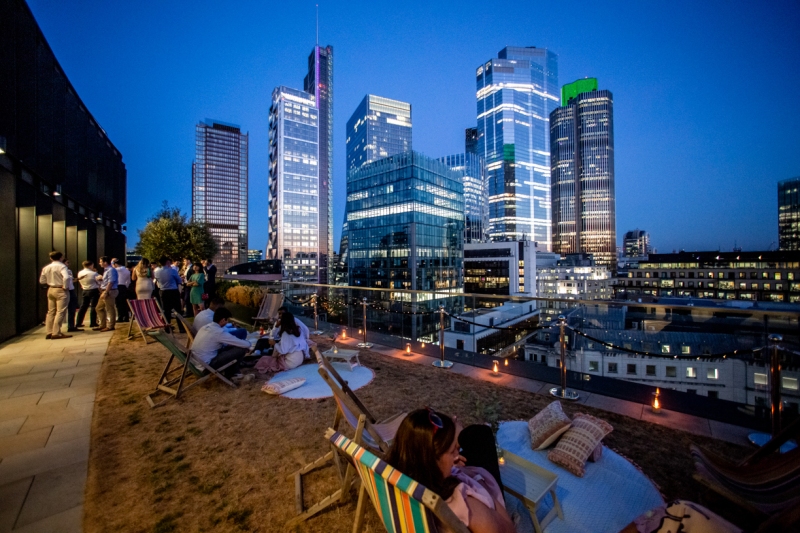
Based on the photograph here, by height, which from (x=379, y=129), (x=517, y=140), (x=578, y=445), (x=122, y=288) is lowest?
(x=578, y=445)

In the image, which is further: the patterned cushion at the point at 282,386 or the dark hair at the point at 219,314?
the dark hair at the point at 219,314

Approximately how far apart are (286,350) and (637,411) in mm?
5859

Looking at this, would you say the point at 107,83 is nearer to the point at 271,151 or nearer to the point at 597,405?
the point at 271,151

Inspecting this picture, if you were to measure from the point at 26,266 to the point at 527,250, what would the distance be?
10020cm

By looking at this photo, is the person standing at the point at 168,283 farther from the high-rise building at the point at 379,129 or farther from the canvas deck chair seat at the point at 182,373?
the high-rise building at the point at 379,129

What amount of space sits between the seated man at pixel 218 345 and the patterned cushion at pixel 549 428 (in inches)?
180

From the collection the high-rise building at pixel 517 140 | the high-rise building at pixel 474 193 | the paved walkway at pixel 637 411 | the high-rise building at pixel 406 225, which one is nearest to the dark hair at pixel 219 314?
the paved walkway at pixel 637 411

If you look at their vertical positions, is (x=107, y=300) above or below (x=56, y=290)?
below

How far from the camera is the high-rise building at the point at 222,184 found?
16438 centimetres

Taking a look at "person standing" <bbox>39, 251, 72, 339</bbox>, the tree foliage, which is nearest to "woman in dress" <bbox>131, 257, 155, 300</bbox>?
"person standing" <bbox>39, 251, 72, 339</bbox>

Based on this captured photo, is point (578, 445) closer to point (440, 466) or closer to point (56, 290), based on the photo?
point (440, 466)

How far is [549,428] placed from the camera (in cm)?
348

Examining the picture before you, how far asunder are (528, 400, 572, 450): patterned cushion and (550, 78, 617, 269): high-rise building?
18128 cm

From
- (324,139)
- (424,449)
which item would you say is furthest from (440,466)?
(324,139)
